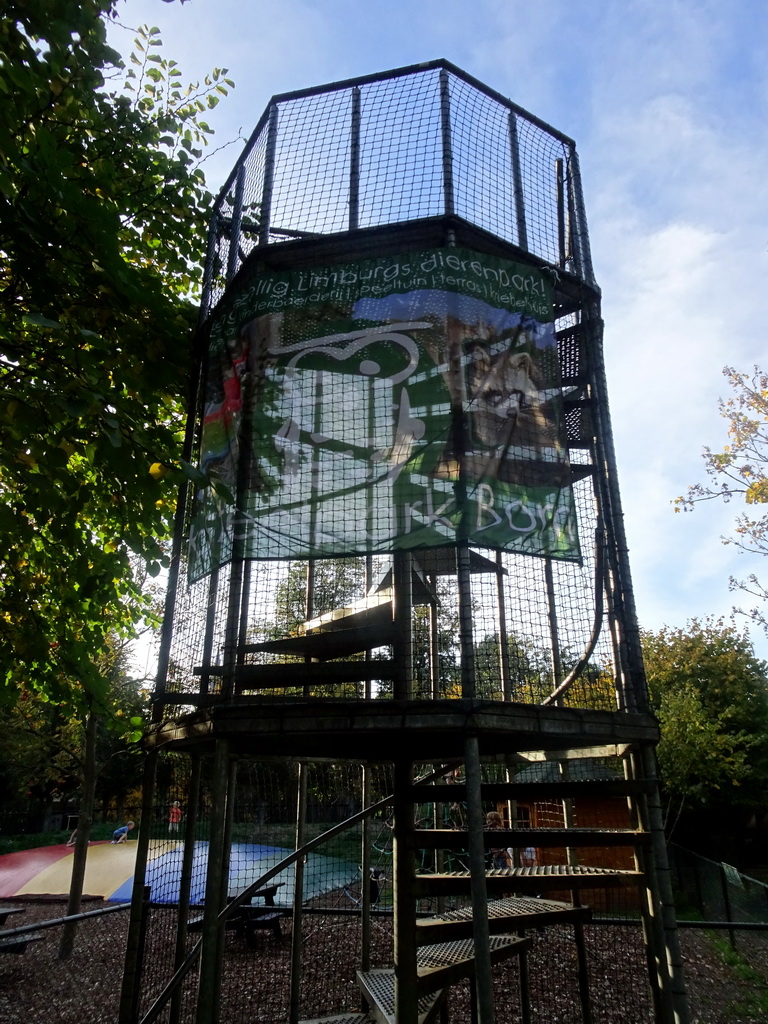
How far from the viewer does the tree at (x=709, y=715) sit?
19750mm

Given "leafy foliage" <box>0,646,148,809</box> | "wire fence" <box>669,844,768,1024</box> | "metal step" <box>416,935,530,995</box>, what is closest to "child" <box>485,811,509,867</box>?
"wire fence" <box>669,844,768,1024</box>

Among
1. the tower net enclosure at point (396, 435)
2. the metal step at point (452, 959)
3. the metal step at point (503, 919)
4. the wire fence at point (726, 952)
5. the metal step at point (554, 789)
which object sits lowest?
the wire fence at point (726, 952)

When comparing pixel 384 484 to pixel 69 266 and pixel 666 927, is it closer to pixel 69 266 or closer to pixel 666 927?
pixel 69 266

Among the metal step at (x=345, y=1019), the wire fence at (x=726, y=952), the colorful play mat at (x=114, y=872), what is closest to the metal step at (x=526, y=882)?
the wire fence at (x=726, y=952)

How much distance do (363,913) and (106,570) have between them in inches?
176

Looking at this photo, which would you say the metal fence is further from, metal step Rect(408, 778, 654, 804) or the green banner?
the green banner

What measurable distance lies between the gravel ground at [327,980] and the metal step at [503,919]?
193 cm

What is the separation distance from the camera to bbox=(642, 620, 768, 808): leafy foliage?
19.8 m

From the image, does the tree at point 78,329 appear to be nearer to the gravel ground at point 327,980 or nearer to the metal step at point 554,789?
the metal step at point 554,789

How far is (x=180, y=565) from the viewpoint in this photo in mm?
6438

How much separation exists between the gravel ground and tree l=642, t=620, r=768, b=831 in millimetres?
9066

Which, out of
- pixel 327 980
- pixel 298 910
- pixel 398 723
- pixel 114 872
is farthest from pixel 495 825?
pixel 398 723

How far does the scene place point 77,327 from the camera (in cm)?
562

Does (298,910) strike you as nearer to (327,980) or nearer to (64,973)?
(327,980)
